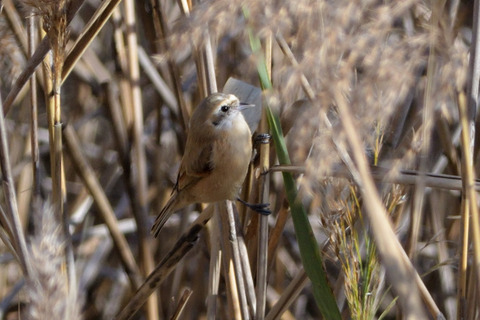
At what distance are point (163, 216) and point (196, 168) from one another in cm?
19

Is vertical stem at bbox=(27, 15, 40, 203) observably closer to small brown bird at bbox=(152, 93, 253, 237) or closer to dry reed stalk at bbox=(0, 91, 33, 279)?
dry reed stalk at bbox=(0, 91, 33, 279)

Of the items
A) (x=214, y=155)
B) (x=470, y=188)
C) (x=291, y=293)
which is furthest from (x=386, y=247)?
(x=214, y=155)

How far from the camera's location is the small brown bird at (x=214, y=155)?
186 centimetres

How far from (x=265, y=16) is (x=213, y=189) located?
104cm

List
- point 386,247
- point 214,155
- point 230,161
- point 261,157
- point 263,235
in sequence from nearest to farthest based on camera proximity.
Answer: point 386,247
point 263,235
point 261,157
point 230,161
point 214,155

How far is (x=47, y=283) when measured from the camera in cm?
85

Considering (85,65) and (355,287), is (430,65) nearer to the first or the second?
(355,287)

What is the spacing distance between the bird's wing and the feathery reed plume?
112cm

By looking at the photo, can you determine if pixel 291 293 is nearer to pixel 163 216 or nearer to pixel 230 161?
pixel 230 161

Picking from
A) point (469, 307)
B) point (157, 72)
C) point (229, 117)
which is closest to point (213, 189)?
point (229, 117)

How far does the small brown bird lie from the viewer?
1.86 meters

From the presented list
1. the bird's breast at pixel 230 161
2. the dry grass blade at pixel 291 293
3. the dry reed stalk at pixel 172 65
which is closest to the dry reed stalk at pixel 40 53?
the dry reed stalk at pixel 172 65

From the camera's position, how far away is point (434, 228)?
87.4 inches

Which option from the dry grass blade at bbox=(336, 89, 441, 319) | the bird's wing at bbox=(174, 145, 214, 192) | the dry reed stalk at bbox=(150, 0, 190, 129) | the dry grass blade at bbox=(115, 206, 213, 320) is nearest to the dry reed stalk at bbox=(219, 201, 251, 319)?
the dry grass blade at bbox=(115, 206, 213, 320)
